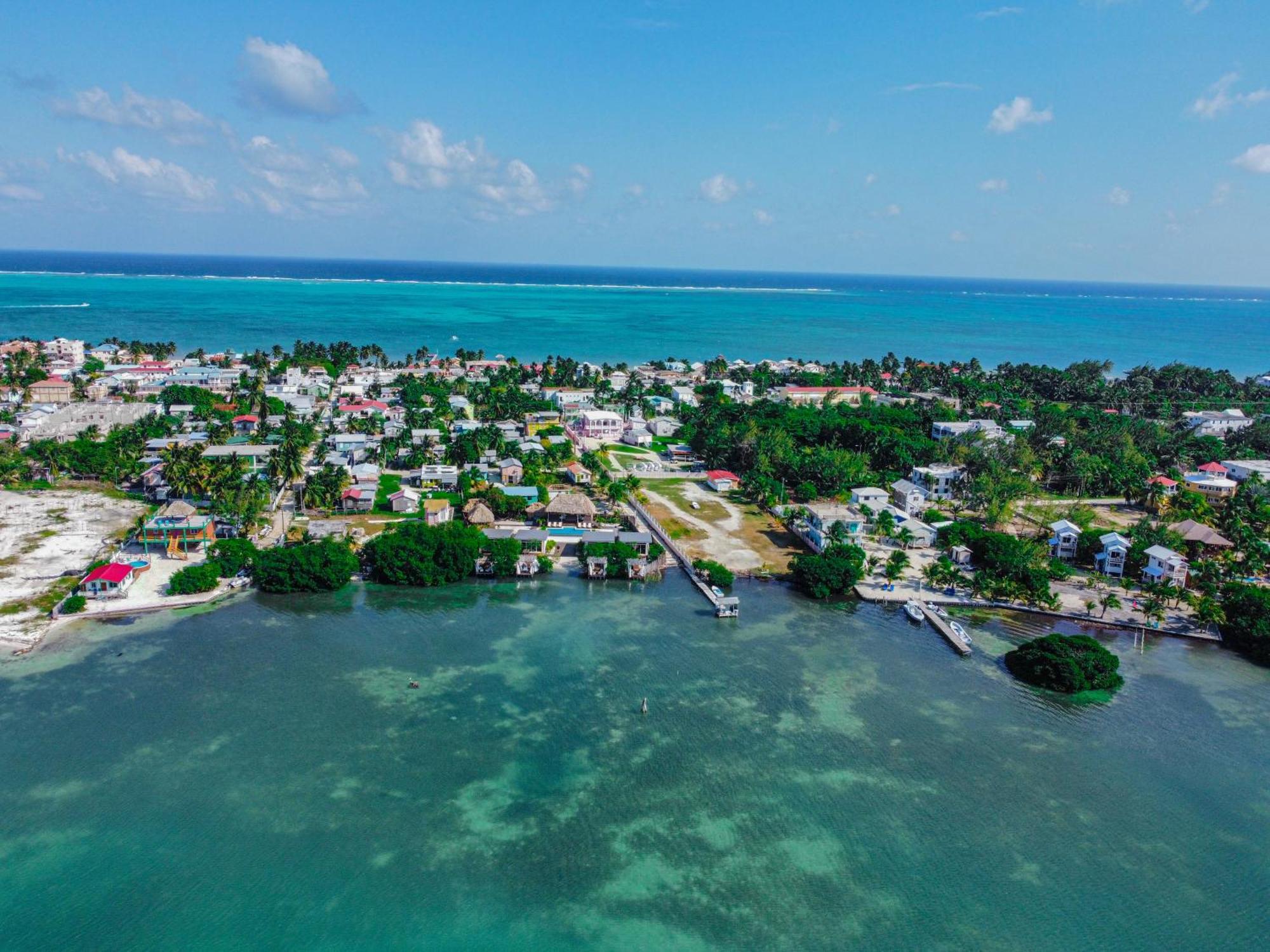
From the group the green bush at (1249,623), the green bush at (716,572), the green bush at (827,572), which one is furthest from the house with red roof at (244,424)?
the green bush at (1249,623)

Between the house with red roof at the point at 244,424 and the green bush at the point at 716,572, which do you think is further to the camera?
the house with red roof at the point at 244,424

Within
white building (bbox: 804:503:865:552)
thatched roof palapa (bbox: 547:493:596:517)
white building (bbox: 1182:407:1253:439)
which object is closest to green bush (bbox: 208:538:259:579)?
thatched roof palapa (bbox: 547:493:596:517)

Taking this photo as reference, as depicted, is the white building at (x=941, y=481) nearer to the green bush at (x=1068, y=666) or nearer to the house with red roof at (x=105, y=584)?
the green bush at (x=1068, y=666)

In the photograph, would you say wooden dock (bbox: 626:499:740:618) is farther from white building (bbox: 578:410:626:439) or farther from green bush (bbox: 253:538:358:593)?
white building (bbox: 578:410:626:439)

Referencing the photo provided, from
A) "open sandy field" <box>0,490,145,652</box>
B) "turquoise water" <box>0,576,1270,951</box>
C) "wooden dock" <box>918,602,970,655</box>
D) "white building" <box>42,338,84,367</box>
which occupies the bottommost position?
"turquoise water" <box>0,576,1270,951</box>

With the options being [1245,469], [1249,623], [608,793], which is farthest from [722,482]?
[1245,469]
